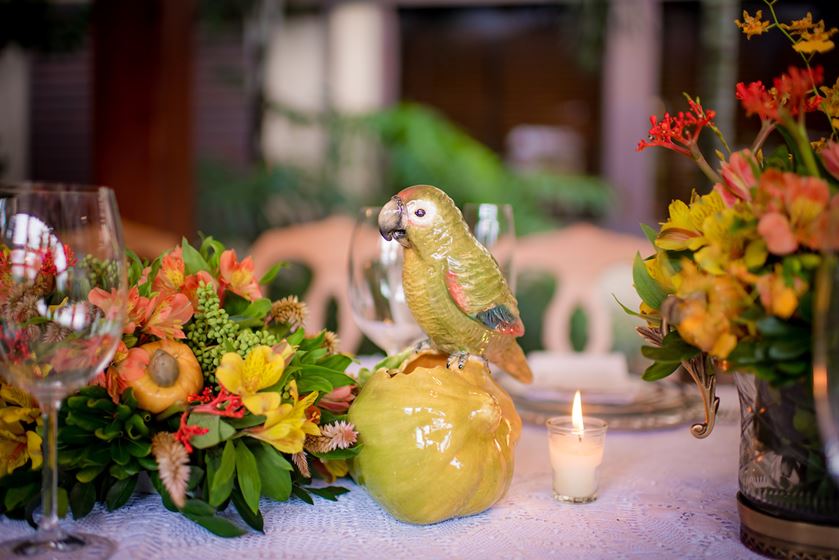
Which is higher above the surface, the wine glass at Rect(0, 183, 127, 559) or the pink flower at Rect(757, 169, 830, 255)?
the pink flower at Rect(757, 169, 830, 255)

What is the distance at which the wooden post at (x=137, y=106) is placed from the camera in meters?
3.13

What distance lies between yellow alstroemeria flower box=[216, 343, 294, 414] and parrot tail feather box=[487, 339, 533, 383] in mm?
241

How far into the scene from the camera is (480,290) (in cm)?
87

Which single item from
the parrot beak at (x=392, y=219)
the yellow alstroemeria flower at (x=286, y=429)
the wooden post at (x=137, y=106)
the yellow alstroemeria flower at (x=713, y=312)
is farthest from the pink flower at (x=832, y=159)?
the wooden post at (x=137, y=106)

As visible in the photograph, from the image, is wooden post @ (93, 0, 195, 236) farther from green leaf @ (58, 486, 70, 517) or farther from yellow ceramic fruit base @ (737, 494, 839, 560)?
yellow ceramic fruit base @ (737, 494, 839, 560)

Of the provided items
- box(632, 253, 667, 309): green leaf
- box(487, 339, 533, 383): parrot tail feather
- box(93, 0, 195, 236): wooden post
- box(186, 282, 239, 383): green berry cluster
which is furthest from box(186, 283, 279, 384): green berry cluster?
box(93, 0, 195, 236): wooden post

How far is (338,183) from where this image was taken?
15.6 ft

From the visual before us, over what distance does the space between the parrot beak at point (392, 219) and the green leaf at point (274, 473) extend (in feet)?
0.76

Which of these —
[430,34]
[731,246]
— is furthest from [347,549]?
[430,34]

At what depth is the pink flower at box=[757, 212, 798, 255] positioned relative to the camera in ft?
2.11

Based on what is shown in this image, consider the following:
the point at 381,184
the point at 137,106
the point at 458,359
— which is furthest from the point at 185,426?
the point at 381,184

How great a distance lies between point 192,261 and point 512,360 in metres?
0.36

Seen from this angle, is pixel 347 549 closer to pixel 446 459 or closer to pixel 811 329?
pixel 446 459

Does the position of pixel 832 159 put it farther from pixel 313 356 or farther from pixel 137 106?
pixel 137 106
